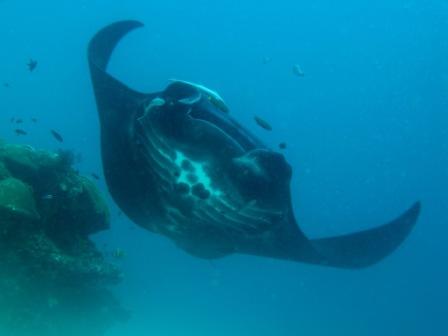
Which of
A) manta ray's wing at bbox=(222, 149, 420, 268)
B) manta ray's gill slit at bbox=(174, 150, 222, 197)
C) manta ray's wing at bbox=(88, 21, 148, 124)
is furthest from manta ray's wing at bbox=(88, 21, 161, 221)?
manta ray's wing at bbox=(222, 149, 420, 268)

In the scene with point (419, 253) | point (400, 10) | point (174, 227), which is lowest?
point (419, 253)

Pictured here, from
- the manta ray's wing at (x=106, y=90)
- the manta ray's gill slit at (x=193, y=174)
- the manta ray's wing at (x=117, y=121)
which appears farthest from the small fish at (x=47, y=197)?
the manta ray's gill slit at (x=193, y=174)

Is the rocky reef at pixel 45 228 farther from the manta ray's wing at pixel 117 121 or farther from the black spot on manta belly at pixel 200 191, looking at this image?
the black spot on manta belly at pixel 200 191

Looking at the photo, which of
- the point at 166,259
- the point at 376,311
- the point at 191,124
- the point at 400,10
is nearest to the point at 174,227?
the point at 191,124

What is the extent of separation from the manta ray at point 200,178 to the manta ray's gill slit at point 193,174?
0.01 metres

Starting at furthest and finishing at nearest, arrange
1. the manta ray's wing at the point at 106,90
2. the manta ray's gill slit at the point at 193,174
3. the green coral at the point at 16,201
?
the green coral at the point at 16,201, the manta ray's wing at the point at 106,90, the manta ray's gill slit at the point at 193,174

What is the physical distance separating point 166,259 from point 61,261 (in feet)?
178

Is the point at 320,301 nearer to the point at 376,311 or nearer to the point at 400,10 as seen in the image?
the point at 376,311

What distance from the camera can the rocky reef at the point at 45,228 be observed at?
7.35m

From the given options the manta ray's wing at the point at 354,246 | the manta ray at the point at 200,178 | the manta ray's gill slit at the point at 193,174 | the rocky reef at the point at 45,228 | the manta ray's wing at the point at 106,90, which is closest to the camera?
the manta ray at the point at 200,178

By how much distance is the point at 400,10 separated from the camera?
3132 inches

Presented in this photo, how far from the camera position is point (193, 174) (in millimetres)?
4730

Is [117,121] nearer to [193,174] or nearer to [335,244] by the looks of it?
[193,174]

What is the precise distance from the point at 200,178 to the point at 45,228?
4.52 meters
